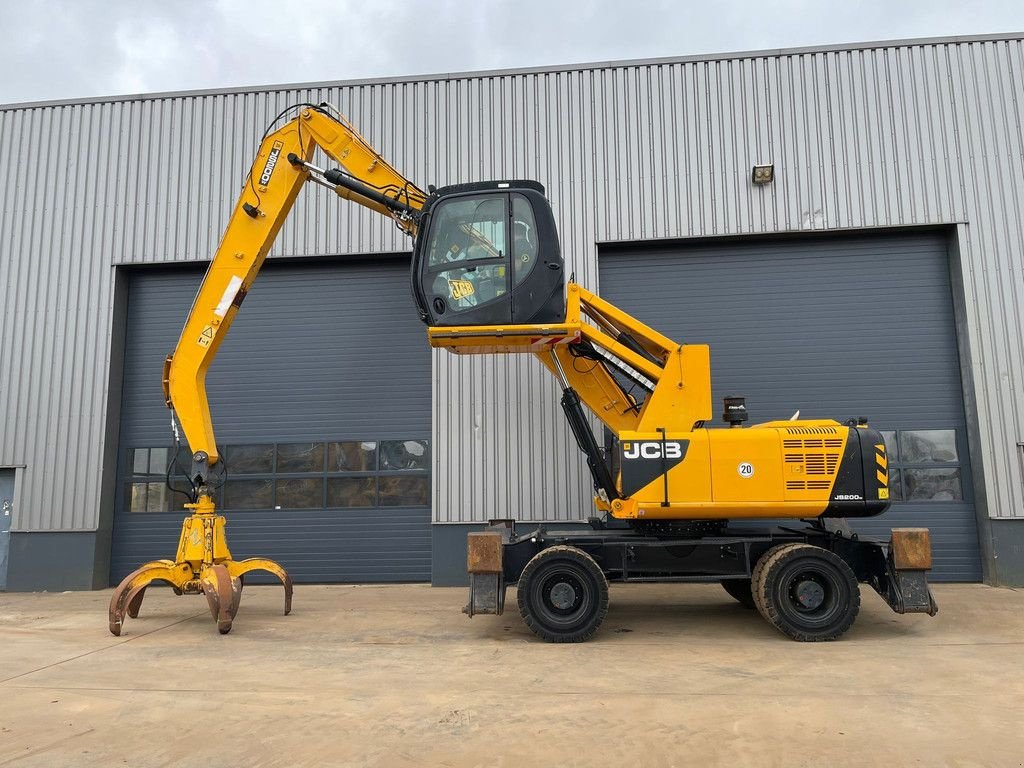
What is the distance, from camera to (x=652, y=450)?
755 cm

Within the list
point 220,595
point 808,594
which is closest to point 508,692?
point 808,594

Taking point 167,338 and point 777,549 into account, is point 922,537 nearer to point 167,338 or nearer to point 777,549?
point 777,549

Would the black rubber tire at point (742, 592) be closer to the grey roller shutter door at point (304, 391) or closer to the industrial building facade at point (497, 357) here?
the industrial building facade at point (497, 357)

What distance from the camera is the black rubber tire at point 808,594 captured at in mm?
7180

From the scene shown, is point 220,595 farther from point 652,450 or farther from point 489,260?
point 652,450

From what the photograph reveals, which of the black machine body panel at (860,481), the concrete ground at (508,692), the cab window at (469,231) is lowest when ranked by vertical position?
the concrete ground at (508,692)

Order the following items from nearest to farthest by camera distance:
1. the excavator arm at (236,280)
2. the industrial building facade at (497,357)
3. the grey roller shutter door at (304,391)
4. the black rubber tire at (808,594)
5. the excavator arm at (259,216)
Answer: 1. the black rubber tire at (808,594)
2. the excavator arm at (236,280)
3. the excavator arm at (259,216)
4. the industrial building facade at (497,357)
5. the grey roller shutter door at (304,391)

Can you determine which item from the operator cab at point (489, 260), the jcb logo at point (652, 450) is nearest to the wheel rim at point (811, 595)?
the jcb logo at point (652, 450)

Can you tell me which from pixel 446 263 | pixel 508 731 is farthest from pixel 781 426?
pixel 508 731

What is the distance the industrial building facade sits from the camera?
1132 cm

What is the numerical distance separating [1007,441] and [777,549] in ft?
19.7

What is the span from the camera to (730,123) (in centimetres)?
1192

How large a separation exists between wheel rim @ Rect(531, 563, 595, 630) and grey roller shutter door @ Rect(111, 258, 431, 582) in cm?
465

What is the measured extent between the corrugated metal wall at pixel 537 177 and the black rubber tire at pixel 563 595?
377 centimetres
